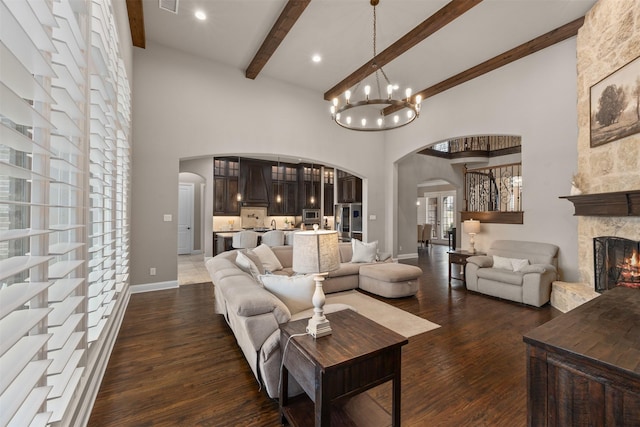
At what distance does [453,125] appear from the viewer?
6.12 metres

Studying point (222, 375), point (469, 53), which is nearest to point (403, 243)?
point (469, 53)

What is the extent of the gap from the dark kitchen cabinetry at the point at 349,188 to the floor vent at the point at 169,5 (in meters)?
6.10

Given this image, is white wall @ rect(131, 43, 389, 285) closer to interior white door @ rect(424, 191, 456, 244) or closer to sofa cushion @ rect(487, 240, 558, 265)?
sofa cushion @ rect(487, 240, 558, 265)

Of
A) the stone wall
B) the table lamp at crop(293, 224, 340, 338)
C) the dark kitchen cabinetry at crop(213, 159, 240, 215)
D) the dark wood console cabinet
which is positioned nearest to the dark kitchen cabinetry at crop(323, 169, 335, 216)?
the dark kitchen cabinetry at crop(213, 159, 240, 215)

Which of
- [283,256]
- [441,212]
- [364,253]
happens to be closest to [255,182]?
[283,256]

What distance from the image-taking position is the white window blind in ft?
2.66

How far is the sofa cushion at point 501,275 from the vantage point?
426 cm

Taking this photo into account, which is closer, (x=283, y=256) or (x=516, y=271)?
(x=516, y=271)

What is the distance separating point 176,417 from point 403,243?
24.6 ft

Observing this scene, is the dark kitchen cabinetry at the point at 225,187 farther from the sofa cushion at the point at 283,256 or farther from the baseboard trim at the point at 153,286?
the sofa cushion at the point at 283,256

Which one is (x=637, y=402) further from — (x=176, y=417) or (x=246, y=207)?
(x=246, y=207)

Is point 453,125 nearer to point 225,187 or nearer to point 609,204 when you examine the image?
point 609,204

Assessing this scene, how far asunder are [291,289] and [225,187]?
694 cm

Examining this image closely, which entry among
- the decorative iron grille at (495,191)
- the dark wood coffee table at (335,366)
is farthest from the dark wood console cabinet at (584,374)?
the decorative iron grille at (495,191)
